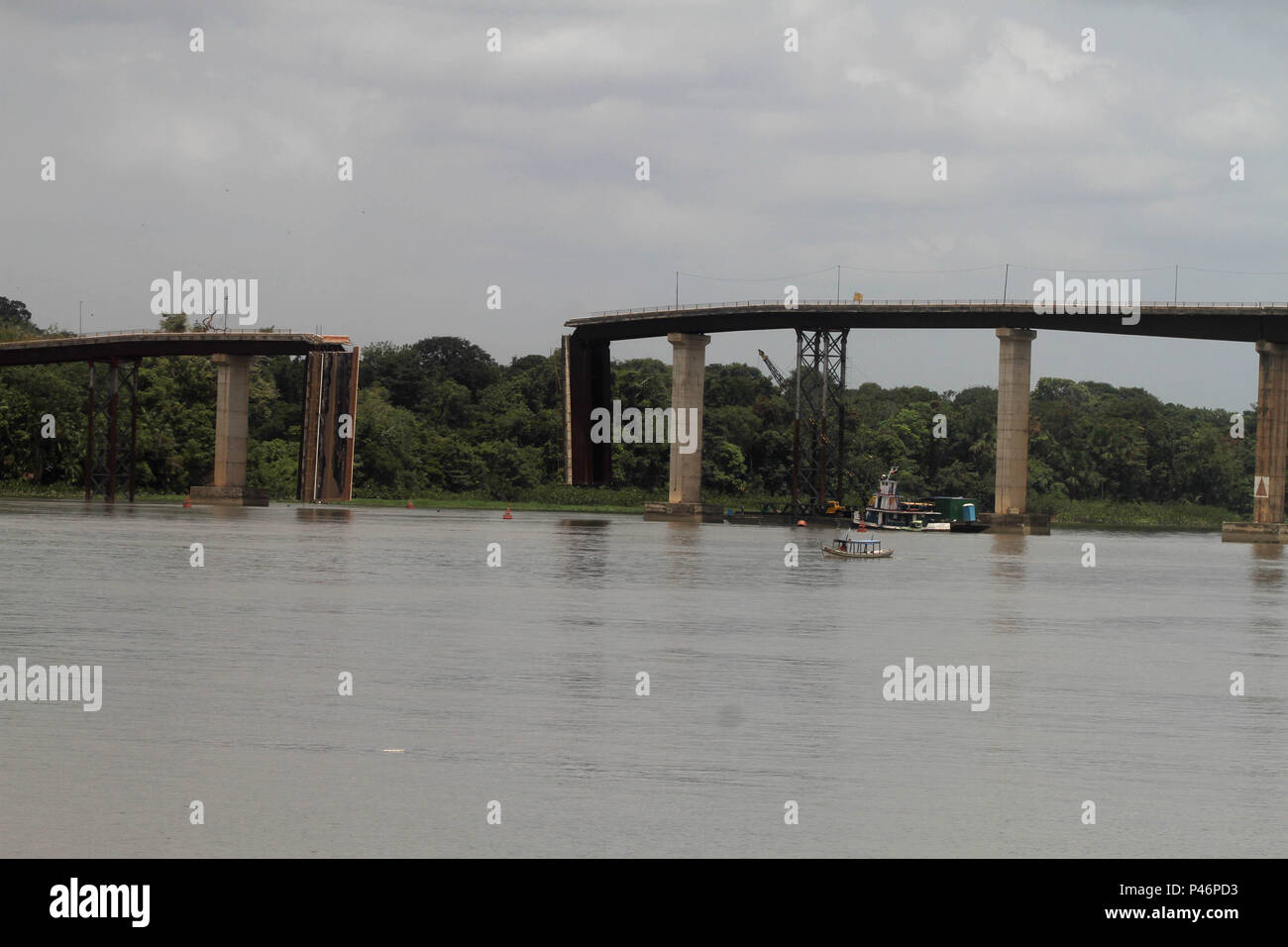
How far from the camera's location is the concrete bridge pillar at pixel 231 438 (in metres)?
158

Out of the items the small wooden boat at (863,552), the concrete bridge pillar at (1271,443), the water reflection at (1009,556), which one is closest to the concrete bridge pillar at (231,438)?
the water reflection at (1009,556)

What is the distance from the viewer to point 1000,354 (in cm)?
14588

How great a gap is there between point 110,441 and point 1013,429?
92128mm

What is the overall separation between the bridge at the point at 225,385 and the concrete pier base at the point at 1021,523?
67.5 meters

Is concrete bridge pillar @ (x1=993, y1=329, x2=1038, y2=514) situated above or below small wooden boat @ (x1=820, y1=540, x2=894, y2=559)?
above

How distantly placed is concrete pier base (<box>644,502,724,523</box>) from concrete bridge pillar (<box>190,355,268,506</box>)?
41221 mm

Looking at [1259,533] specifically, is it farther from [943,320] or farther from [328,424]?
[328,424]

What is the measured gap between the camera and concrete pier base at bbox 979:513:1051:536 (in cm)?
14600

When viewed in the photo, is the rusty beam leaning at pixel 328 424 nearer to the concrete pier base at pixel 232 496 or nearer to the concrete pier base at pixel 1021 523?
the concrete pier base at pixel 232 496
